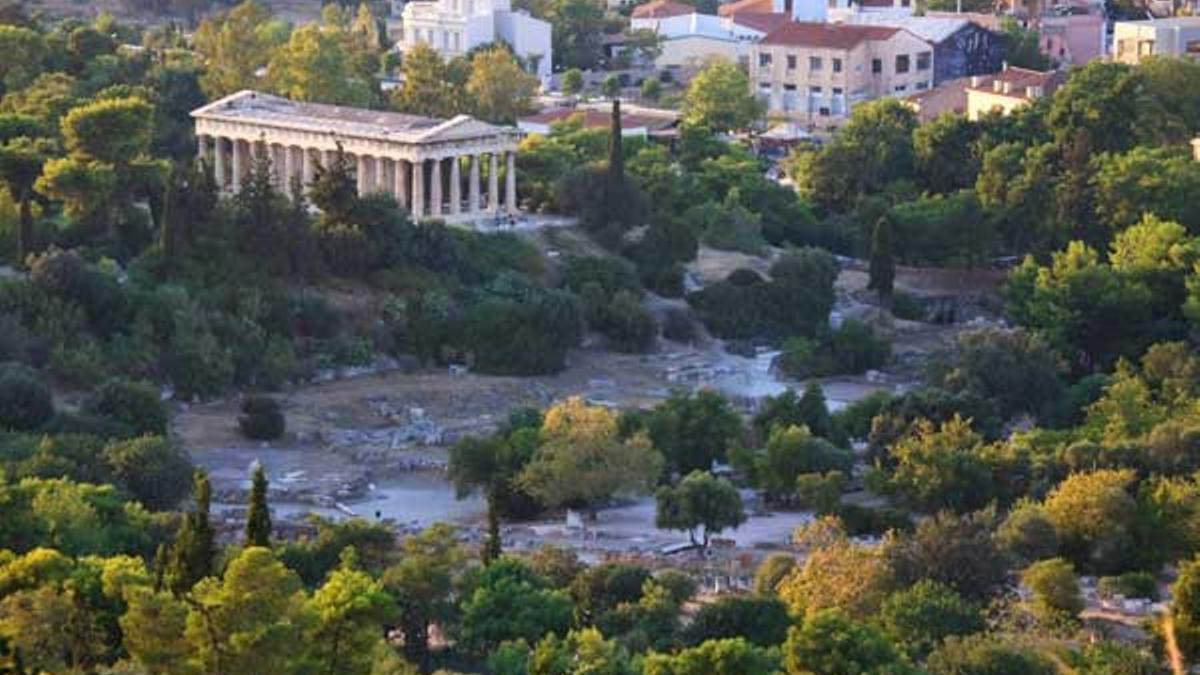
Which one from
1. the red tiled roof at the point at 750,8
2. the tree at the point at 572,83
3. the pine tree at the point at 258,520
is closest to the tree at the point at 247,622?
the pine tree at the point at 258,520

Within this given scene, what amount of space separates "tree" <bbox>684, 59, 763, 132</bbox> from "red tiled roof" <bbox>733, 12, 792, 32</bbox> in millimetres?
13614

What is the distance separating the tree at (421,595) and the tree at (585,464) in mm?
7189

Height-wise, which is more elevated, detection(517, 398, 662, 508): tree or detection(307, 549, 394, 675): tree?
detection(307, 549, 394, 675): tree

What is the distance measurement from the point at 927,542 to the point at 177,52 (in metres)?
43.7

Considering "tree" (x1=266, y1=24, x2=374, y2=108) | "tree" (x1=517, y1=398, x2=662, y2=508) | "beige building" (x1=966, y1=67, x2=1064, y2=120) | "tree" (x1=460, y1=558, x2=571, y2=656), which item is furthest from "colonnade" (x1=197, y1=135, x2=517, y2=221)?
"tree" (x1=460, y1=558, x2=571, y2=656)

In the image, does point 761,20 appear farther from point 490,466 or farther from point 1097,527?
point 1097,527

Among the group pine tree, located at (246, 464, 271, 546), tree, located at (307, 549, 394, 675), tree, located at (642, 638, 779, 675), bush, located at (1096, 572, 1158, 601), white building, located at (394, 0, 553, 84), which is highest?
white building, located at (394, 0, 553, 84)

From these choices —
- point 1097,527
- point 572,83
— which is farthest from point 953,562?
point 572,83

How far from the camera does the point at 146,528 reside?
143ft

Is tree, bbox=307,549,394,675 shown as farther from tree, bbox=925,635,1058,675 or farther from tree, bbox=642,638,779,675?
tree, bbox=925,635,1058,675

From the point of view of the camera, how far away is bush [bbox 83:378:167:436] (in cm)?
5144

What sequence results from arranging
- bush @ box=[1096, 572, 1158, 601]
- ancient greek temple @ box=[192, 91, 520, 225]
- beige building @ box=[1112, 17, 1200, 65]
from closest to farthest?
bush @ box=[1096, 572, 1158, 601] → ancient greek temple @ box=[192, 91, 520, 225] → beige building @ box=[1112, 17, 1200, 65]

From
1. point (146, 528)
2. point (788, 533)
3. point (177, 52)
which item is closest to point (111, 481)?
Answer: point (146, 528)

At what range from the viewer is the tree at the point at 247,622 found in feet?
110
